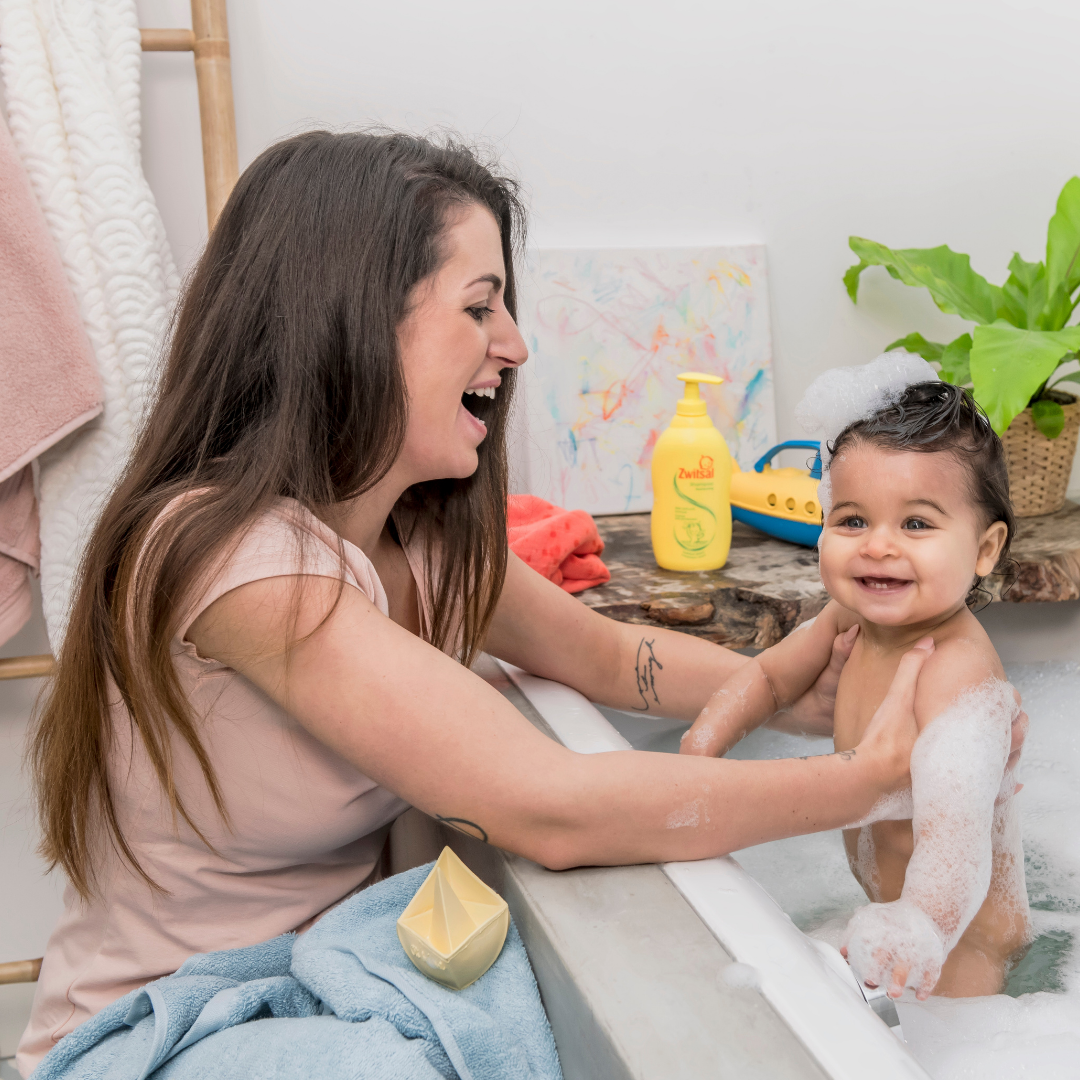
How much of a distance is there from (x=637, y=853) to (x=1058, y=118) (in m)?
1.91

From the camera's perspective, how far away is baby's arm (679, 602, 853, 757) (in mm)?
1179

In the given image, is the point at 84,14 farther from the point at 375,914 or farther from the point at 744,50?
the point at 375,914

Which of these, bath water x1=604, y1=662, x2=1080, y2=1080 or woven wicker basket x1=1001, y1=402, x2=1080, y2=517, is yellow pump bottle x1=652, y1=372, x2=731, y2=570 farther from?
woven wicker basket x1=1001, y1=402, x2=1080, y2=517

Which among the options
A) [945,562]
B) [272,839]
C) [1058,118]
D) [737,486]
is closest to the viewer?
[272,839]

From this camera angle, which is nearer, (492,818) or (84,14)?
(492,818)

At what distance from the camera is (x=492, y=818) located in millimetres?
768

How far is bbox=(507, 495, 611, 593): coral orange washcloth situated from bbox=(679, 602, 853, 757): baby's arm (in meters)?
0.37

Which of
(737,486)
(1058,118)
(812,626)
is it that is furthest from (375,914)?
(1058,118)

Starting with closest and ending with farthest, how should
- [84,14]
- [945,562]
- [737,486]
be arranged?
[945,562] < [84,14] < [737,486]

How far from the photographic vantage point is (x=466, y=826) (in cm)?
78

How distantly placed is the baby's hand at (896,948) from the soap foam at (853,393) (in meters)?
0.43

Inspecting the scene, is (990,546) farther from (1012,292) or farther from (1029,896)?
(1012,292)

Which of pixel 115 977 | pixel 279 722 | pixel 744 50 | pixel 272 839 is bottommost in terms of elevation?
pixel 115 977

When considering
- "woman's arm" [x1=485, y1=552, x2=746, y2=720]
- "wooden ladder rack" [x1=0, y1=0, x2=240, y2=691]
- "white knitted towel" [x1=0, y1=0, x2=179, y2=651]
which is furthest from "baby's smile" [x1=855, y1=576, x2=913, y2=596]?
"wooden ladder rack" [x1=0, y1=0, x2=240, y2=691]
